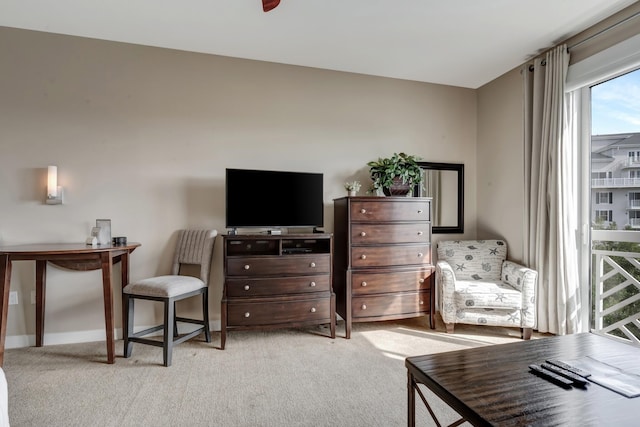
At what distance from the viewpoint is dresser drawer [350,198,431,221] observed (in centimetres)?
313

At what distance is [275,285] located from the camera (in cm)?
292

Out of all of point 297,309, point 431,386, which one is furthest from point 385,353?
point 431,386

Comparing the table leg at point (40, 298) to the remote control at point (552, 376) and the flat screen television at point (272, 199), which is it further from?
the remote control at point (552, 376)

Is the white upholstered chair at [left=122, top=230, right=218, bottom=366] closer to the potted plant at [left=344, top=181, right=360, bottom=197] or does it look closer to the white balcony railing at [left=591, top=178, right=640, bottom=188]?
the potted plant at [left=344, top=181, right=360, bottom=197]

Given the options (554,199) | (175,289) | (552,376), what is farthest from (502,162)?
(175,289)

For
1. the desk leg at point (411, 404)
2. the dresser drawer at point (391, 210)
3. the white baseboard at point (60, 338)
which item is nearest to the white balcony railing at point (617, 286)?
the dresser drawer at point (391, 210)

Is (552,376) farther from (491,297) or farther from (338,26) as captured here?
(338,26)

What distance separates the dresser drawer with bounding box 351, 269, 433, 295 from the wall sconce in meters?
2.63

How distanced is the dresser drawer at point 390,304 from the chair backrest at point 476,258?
1.69 ft

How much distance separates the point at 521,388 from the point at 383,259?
6.37 feet

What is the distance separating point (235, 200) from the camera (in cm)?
296

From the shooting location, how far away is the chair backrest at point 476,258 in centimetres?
352

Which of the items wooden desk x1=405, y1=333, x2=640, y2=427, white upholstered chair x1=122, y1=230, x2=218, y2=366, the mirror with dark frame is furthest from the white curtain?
white upholstered chair x1=122, y1=230, x2=218, y2=366

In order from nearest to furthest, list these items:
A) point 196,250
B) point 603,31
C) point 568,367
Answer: point 568,367, point 603,31, point 196,250
